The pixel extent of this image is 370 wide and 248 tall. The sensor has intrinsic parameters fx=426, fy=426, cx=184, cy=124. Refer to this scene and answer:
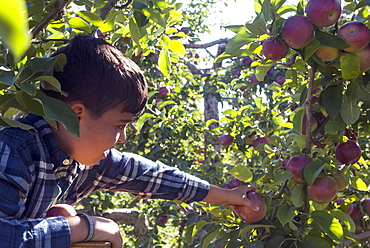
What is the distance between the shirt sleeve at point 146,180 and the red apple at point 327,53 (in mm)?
632

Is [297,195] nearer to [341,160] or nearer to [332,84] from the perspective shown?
[341,160]

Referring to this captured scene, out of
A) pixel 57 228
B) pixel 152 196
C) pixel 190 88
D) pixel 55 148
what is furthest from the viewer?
pixel 190 88

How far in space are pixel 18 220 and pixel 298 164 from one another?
30.5 inches

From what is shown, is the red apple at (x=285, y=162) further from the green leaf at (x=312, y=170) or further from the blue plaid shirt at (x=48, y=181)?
the blue plaid shirt at (x=48, y=181)

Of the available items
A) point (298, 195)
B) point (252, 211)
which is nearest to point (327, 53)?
point (298, 195)

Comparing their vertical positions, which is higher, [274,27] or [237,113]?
[274,27]

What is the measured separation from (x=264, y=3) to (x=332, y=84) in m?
0.32

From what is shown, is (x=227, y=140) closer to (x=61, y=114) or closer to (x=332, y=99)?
(x=332, y=99)

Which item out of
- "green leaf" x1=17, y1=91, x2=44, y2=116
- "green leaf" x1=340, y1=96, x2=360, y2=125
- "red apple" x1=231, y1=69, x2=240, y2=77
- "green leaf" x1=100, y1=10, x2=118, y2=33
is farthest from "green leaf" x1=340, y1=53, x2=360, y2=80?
"red apple" x1=231, y1=69, x2=240, y2=77

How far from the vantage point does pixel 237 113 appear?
2.25 metres

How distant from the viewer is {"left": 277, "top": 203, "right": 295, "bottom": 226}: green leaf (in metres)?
1.24

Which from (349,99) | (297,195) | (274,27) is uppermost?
(274,27)

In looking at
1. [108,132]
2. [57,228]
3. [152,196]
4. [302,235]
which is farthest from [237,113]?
[57,228]

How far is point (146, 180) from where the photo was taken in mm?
1491
